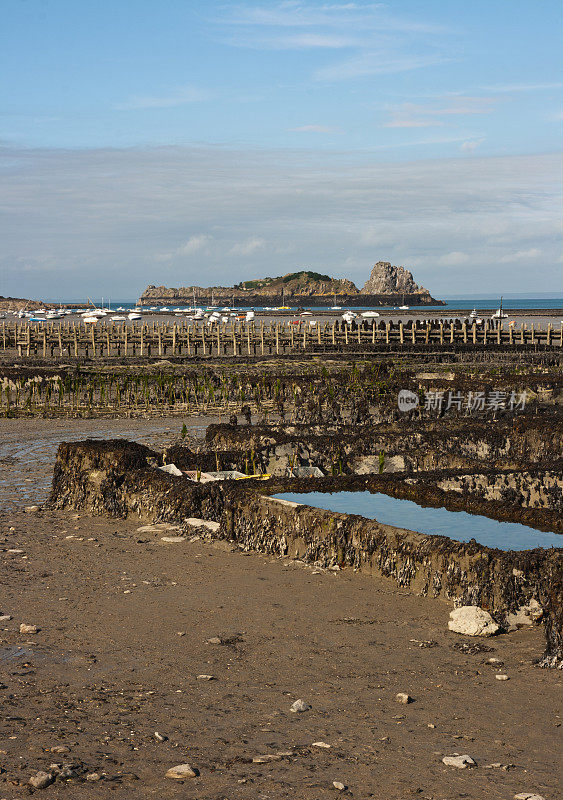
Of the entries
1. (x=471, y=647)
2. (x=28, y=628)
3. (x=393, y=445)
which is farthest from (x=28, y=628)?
(x=393, y=445)

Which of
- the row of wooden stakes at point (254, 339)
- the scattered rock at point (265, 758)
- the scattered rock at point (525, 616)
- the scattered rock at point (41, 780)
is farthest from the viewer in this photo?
the row of wooden stakes at point (254, 339)

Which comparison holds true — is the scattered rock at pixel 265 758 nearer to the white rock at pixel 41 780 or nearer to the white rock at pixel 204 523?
the white rock at pixel 41 780

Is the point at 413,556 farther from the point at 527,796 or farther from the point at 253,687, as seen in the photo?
the point at 527,796

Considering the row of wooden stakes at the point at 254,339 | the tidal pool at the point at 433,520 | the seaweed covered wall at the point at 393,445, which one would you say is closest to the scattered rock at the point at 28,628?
the tidal pool at the point at 433,520

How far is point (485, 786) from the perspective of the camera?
4.80 meters

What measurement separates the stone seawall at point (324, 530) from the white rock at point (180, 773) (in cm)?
287

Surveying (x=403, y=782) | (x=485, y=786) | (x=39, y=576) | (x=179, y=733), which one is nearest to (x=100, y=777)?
(x=179, y=733)

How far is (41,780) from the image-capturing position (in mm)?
4859

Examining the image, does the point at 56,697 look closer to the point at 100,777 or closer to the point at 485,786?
the point at 100,777

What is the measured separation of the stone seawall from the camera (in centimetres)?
745

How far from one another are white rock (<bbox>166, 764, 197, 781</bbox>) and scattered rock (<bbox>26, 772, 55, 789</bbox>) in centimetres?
64

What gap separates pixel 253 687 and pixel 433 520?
419 centimetres

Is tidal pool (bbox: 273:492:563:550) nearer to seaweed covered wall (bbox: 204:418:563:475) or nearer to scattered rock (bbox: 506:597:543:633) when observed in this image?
scattered rock (bbox: 506:597:543:633)

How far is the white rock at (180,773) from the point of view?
16.3ft
